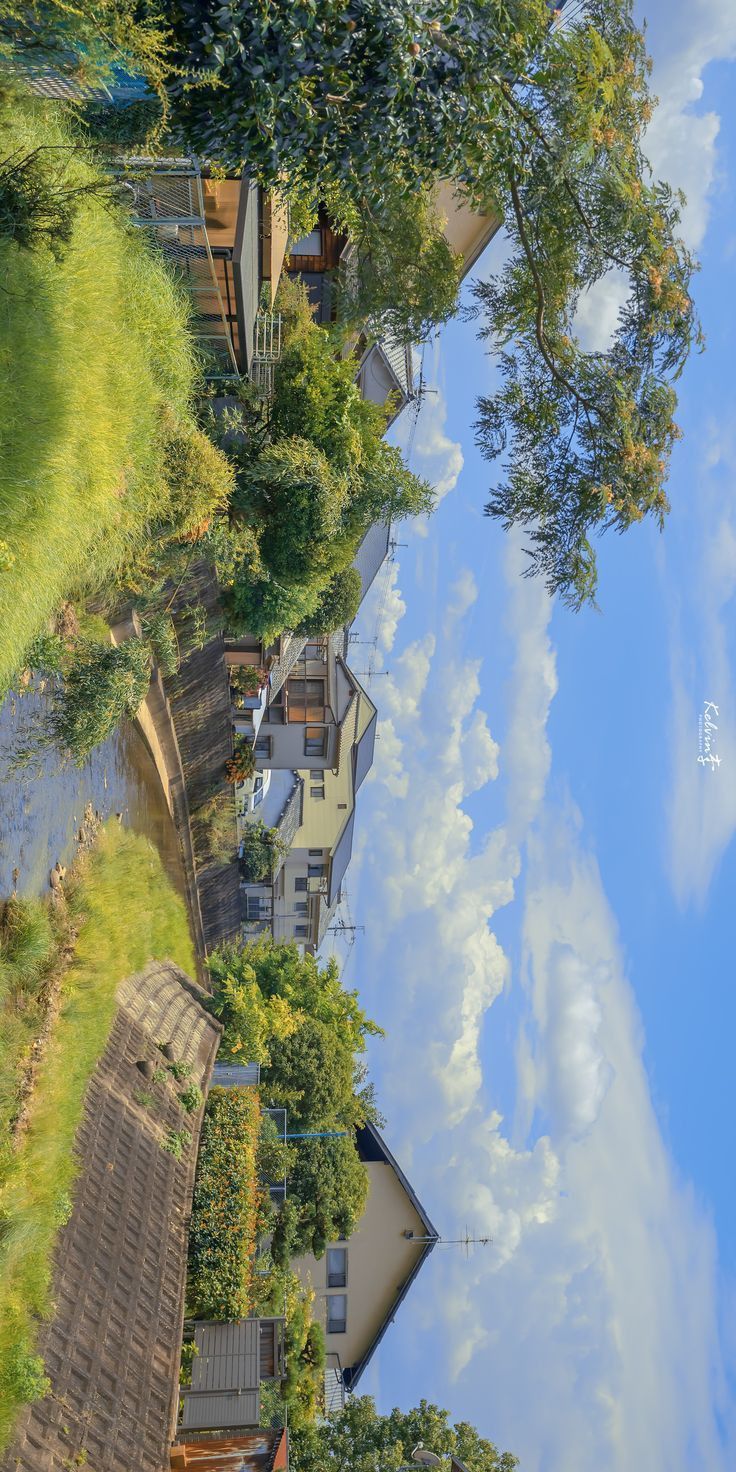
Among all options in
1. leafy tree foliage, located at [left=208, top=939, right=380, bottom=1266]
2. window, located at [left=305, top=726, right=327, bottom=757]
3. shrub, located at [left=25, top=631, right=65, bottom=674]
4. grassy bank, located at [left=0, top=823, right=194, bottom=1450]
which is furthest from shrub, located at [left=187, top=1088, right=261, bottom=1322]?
window, located at [left=305, top=726, right=327, bottom=757]

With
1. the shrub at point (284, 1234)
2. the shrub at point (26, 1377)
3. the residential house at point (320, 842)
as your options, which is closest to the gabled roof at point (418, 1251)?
the shrub at point (284, 1234)

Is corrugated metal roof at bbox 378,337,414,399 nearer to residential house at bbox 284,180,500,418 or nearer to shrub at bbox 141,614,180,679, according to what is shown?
residential house at bbox 284,180,500,418

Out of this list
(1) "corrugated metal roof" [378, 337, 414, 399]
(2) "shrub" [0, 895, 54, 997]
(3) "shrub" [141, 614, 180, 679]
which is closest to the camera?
(2) "shrub" [0, 895, 54, 997]

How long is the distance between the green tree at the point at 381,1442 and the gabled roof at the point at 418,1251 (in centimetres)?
818

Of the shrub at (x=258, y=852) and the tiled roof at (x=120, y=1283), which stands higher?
the shrub at (x=258, y=852)

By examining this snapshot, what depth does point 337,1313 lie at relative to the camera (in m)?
31.6

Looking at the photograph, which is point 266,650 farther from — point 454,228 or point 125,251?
point 125,251

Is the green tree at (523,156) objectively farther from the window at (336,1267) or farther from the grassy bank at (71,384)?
the window at (336,1267)

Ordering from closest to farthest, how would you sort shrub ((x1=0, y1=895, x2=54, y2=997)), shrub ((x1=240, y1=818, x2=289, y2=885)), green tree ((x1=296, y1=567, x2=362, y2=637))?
shrub ((x1=0, y1=895, x2=54, y2=997)) → green tree ((x1=296, y1=567, x2=362, y2=637)) → shrub ((x1=240, y1=818, x2=289, y2=885))

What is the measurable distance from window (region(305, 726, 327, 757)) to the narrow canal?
13682mm

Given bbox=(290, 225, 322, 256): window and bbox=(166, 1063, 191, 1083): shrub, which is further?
bbox=(290, 225, 322, 256): window

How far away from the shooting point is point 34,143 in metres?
9.91

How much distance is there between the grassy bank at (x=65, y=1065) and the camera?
9883 mm

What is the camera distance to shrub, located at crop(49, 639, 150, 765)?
39.3ft
